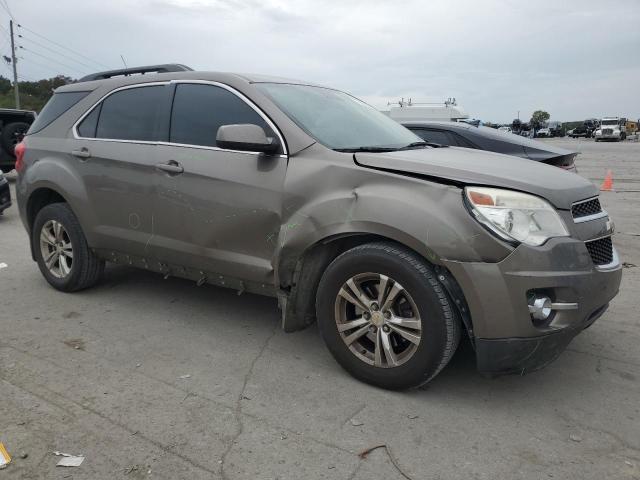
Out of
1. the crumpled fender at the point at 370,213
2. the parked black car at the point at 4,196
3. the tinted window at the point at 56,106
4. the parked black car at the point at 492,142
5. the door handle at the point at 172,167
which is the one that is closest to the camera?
the crumpled fender at the point at 370,213

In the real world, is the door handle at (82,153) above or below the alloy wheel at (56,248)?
above

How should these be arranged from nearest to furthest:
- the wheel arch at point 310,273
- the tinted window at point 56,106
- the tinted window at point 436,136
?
the wheel arch at point 310,273, the tinted window at point 56,106, the tinted window at point 436,136

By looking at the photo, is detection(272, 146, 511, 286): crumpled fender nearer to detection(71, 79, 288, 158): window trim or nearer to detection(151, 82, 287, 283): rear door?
detection(151, 82, 287, 283): rear door

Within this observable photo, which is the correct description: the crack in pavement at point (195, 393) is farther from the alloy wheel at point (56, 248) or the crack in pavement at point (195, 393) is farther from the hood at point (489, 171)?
the hood at point (489, 171)

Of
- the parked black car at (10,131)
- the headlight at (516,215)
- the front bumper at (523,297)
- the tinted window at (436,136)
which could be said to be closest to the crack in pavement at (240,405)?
the front bumper at (523,297)

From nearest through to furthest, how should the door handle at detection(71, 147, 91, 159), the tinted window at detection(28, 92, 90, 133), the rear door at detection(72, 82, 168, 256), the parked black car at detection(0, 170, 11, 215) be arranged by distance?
1. the rear door at detection(72, 82, 168, 256)
2. the door handle at detection(71, 147, 91, 159)
3. the tinted window at detection(28, 92, 90, 133)
4. the parked black car at detection(0, 170, 11, 215)

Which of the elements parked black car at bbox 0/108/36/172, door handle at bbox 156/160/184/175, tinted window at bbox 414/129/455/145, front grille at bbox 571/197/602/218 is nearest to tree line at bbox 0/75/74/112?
parked black car at bbox 0/108/36/172

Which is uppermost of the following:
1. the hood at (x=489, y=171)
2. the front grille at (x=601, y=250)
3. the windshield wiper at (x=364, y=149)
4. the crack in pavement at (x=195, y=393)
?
the windshield wiper at (x=364, y=149)

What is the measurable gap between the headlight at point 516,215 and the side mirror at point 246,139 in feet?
4.12

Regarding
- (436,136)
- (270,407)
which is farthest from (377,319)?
(436,136)

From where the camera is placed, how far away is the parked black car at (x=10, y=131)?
12570 mm

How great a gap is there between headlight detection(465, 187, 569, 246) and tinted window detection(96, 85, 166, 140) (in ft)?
8.25

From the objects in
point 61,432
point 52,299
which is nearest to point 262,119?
point 61,432

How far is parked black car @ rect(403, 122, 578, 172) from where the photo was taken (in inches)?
249
